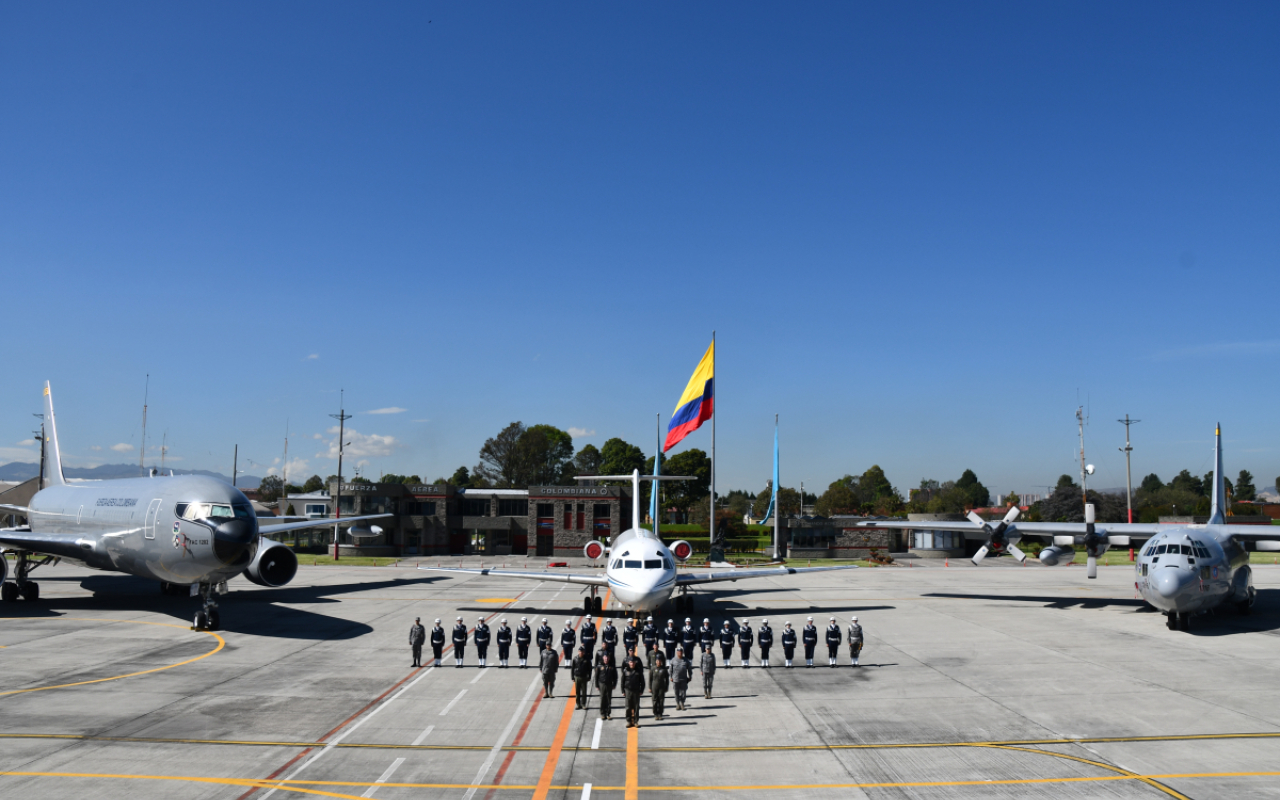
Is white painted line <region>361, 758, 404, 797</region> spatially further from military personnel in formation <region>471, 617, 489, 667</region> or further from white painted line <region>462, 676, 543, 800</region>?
military personnel in formation <region>471, 617, 489, 667</region>

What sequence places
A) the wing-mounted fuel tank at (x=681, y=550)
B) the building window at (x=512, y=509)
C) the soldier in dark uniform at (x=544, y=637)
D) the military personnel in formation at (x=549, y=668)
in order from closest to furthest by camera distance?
1. the military personnel in formation at (x=549, y=668)
2. the soldier in dark uniform at (x=544, y=637)
3. the wing-mounted fuel tank at (x=681, y=550)
4. the building window at (x=512, y=509)

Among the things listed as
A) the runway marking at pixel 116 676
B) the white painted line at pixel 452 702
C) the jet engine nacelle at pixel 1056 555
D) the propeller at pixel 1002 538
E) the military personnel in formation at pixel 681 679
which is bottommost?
the runway marking at pixel 116 676

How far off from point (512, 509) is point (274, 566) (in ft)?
161

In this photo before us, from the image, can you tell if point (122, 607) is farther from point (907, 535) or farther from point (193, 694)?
point (907, 535)

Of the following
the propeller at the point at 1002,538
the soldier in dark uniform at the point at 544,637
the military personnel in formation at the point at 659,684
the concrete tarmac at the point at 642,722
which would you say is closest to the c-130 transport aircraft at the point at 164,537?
the concrete tarmac at the point at 642,722

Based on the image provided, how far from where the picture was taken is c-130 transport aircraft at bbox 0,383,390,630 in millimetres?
25375

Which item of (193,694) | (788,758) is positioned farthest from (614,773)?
(193,694)

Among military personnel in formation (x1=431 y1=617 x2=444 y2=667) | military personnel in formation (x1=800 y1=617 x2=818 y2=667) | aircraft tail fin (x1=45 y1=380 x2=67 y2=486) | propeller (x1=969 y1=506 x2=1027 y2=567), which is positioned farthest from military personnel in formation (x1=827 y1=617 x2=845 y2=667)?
aircraft tail fin (x1=45 y1=380 x2=67 y2=486)

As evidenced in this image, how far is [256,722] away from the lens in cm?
1536

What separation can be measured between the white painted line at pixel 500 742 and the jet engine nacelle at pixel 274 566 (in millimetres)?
16996

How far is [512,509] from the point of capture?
80062mm

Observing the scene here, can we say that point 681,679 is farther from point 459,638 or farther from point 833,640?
point 459,638

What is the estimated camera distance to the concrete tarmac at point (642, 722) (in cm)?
1218

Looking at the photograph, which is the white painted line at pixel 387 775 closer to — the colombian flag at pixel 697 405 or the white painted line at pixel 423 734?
the white painted line at pixel 423 734
